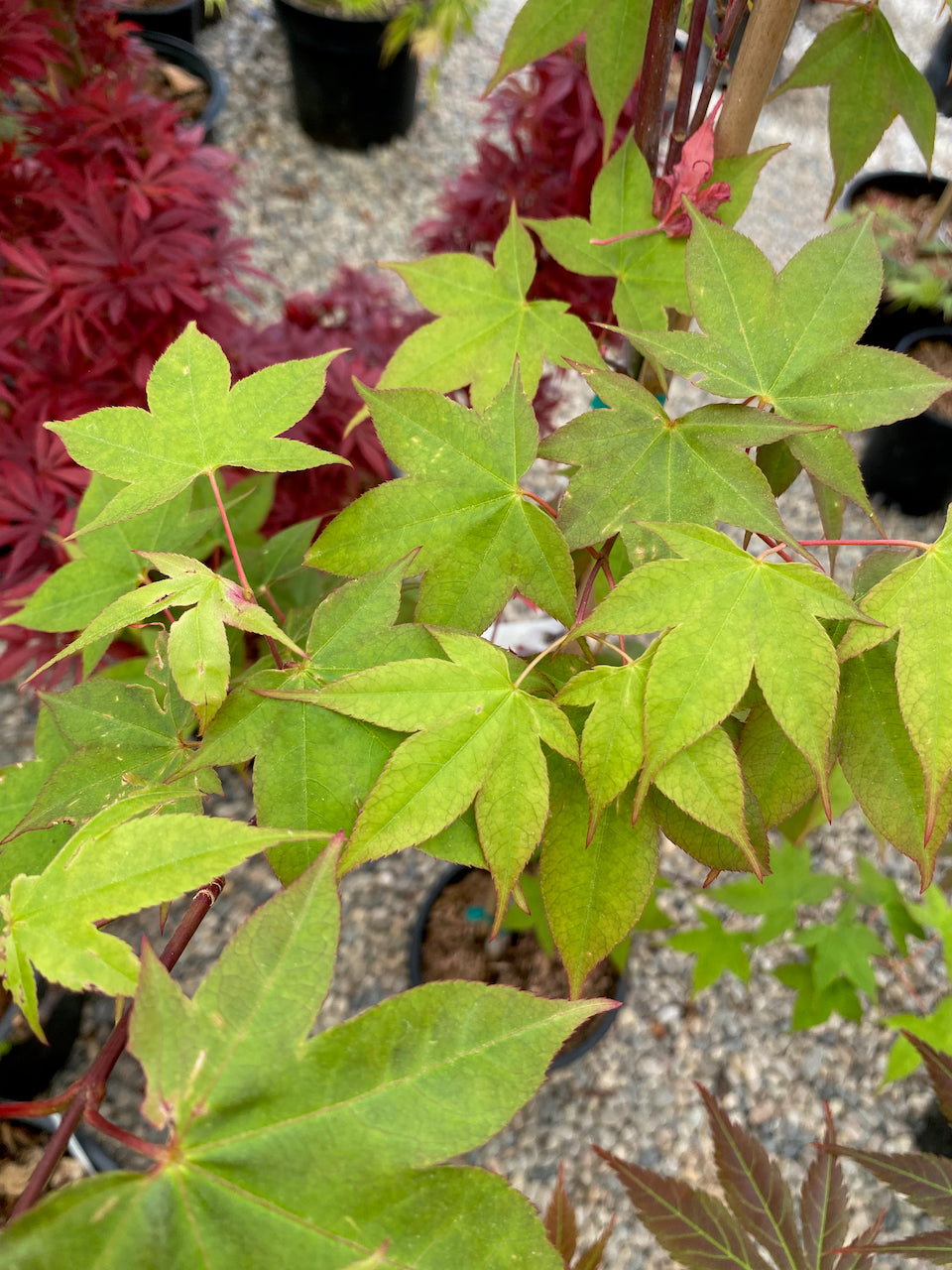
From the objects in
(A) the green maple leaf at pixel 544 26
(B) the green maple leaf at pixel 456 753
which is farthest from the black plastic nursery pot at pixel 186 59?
(B) the green maple leaf at pixel 456 753

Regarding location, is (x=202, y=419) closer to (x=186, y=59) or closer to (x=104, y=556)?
(x=104, y=556)

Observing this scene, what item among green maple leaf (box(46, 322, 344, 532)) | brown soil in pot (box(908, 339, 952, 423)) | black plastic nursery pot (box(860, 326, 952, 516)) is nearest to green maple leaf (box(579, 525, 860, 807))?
green maple leaf (box(46, 322, 344, 532))

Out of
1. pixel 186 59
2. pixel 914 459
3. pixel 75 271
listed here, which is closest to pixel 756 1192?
pixel 75 271

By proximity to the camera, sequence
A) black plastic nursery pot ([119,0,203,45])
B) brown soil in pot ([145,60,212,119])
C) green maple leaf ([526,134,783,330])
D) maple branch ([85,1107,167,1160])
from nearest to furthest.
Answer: maple branch ([85,1107,167,1160])
green maple leaf ([526,134,783,330])
brown soil in pot ([145,60,212,119])
black plastic nursery pot ([119,0,203,45])

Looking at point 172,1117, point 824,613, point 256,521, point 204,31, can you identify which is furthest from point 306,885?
point 204,31

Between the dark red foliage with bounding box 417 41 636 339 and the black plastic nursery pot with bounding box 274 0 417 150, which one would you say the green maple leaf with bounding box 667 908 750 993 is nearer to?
the dark red foliage with bounding box 417 41 636 339

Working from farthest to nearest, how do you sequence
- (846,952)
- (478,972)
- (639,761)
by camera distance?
1. (478,972)
2. (846,952)
3. (639,761)
